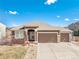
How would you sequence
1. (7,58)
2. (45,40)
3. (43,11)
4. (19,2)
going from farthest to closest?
(43,11)
(19,2)
(45,40)
(7,58)

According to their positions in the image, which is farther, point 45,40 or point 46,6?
point 46,6

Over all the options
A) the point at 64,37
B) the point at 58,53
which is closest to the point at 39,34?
the point at 64,37

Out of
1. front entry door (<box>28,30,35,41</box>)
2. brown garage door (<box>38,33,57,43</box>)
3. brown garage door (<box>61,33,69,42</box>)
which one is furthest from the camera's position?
front entry door (<box>28,30,35,41</box>)

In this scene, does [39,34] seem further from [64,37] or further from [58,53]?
[58,53]

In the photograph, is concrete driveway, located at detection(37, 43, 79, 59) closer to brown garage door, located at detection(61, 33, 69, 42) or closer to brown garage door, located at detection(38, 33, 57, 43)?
brown garage door, located at detection(38, 33, 57, 43)

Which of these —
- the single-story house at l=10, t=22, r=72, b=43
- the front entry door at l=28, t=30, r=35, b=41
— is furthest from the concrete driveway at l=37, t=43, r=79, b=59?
the front entry door at l=28, t=30, r=35, b=41

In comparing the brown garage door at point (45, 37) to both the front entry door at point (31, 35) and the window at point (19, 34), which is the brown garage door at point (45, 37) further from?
the window at point (19, 34)

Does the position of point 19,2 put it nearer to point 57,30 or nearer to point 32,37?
point 32,37

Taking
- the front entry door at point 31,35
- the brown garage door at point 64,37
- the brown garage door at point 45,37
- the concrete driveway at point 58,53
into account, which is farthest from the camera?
the front entry door at point 31,35

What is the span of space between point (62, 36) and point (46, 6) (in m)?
12.1

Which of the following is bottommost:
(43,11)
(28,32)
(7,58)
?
(7,58)

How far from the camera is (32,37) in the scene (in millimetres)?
40656

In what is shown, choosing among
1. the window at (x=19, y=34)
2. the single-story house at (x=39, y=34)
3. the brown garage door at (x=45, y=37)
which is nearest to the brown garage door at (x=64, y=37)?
the single-story house at (x=39, y=34)

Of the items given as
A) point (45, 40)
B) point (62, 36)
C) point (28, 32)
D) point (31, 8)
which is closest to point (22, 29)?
point (28, 32)
